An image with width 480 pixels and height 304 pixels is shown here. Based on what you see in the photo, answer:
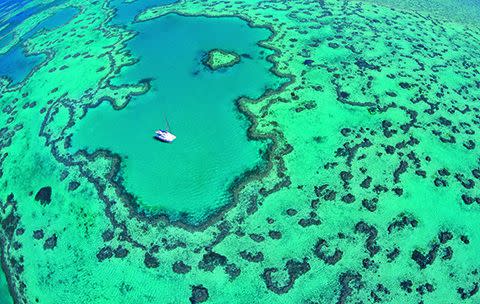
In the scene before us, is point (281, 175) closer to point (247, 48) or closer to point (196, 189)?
point (196, 189)

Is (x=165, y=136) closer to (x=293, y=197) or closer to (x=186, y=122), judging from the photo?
(x=186, y=122)

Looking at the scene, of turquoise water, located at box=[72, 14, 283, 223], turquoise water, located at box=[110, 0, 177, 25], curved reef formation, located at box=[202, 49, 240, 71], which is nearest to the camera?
turquoise water, located at box=[72, 14, 283, 223]

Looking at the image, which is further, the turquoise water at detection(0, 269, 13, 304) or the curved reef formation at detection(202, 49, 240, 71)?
the curved reef formation at detection(202, 49, 240, 71)

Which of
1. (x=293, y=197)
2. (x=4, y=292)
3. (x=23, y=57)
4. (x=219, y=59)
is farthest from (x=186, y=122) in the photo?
(x=23, y=57)

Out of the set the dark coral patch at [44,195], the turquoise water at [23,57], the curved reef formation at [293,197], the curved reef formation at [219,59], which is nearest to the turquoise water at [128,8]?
the turquoise water at [23,57]

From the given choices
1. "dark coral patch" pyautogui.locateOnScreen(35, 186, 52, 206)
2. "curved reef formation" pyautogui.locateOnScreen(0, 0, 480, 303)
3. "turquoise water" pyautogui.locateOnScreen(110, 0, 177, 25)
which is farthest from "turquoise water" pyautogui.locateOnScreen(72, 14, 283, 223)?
"turquoise water" pyautogui.locateOnScreen(110, 0, 177, 25)

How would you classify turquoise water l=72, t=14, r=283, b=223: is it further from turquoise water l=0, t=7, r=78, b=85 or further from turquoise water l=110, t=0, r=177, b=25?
turquoise water l=0, t=7, r=78, b=85

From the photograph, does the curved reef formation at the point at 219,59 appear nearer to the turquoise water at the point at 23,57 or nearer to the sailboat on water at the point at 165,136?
the sailboat on water at the point at 165,136
